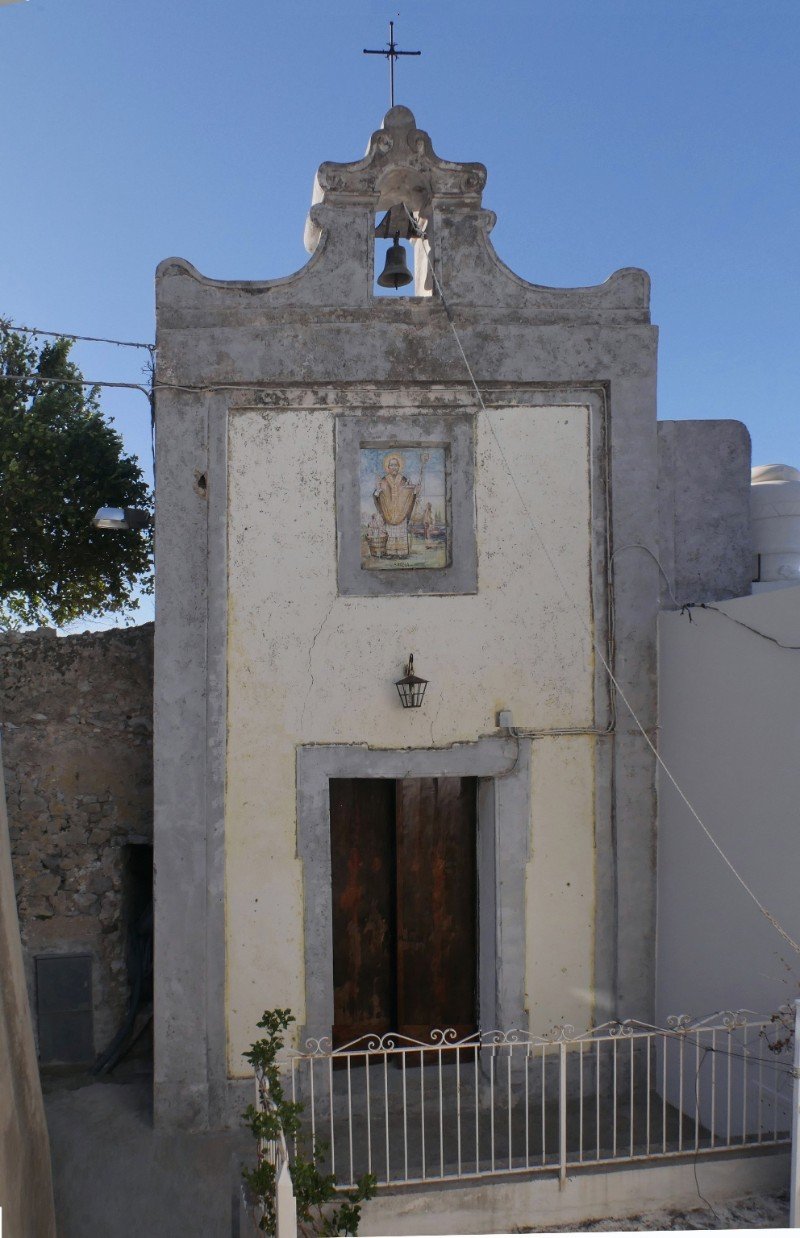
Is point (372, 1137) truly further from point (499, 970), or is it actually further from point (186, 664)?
point (186, 664)

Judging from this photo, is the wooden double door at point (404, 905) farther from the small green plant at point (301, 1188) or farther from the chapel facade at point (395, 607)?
the small green plant at point (301, 1188)

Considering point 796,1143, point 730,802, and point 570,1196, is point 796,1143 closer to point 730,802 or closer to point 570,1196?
point 570,1196

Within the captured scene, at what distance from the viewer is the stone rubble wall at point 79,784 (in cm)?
692

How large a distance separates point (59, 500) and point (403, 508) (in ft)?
24.1

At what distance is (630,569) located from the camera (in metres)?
6.49

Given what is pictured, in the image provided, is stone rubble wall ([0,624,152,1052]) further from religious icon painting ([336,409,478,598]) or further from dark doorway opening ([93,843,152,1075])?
religious icon painting ([336,409,478,598])

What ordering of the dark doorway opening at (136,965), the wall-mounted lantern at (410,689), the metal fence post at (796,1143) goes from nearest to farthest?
the metal fence post at (796,1143) → the wall-mounted lantern at (410,689) → the dark doorway opening at (136,965)

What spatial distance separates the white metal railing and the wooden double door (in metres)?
0.27

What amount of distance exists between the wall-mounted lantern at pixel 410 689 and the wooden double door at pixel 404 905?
2.54 feet

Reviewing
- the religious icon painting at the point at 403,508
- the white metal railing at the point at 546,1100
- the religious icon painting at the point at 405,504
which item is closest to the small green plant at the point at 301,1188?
the white metal railing at the point at 546,1100

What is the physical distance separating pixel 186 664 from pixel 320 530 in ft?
4.58

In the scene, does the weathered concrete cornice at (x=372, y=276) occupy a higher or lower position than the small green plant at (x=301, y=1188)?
higher

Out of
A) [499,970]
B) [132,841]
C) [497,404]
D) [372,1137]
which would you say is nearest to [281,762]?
[132,841]

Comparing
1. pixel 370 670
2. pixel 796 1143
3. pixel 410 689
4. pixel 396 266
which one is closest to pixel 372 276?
pixel 396 266
